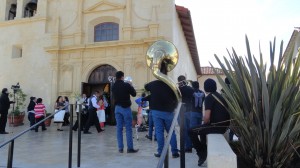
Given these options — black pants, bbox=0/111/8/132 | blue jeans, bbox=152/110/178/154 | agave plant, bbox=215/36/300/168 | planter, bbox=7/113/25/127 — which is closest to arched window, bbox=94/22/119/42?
planter, bbox=7/113/25/127

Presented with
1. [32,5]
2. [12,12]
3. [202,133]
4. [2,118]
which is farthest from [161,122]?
[12,12]

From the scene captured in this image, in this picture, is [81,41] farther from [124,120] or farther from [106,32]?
[124,120]

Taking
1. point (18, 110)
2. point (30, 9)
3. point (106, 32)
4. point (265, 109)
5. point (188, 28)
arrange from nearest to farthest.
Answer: point (265, 109) < point (18, 110) < point (106, 32) < point (188, 28) < point (30, 9)

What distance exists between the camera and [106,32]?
17.4m

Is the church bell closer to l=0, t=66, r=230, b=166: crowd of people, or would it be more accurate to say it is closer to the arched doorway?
the arched doorway

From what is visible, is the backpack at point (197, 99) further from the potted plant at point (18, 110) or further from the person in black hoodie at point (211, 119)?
the potted plant at point (18, 110)

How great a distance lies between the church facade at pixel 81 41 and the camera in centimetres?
1584

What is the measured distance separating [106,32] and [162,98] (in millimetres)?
12795

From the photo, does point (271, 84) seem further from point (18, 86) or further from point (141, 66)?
point (18, 86)

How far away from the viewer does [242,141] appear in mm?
3732

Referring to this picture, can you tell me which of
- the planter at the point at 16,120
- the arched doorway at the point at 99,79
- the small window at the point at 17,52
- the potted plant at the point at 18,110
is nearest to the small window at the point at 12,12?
the small window at the point at 17,52

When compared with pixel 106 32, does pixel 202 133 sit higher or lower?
lower

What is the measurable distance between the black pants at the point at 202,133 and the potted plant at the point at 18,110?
1362 cm

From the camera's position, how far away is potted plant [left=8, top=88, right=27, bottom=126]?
52.0 ft
